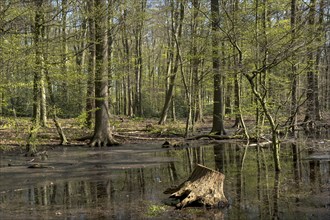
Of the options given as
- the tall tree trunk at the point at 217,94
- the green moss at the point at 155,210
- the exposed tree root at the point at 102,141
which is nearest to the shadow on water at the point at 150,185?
the green moss at the point at 155,210

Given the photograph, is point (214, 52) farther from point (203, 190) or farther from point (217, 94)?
point (203, 190)

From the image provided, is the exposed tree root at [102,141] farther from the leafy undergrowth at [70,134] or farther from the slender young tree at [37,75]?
the slender young tree at [37,75]

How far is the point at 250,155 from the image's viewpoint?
15477 mm

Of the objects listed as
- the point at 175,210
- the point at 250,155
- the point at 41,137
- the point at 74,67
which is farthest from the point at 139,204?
the point at 41,137

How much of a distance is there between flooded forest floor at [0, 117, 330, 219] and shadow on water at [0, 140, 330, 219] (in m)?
0.02

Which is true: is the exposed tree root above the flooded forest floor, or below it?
above

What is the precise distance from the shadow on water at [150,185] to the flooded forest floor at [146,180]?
0.8 inches

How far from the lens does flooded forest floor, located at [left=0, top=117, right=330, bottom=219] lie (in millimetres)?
7324

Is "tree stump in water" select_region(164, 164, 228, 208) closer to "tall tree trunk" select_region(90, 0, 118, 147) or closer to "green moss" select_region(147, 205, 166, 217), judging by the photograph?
"green moss" select_region(147, 205, 166, 217)

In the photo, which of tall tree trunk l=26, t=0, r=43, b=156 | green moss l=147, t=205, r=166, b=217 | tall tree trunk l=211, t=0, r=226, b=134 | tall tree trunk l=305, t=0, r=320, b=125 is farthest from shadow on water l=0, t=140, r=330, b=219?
tall tree trunk l=211, t=0, r=226, b=134

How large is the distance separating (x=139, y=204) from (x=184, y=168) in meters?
4.69

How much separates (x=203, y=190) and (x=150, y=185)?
2.30 meters

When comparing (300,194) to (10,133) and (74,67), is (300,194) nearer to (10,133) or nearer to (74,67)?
(74,67)

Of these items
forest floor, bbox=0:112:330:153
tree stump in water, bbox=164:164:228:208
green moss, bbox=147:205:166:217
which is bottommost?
green moss, bbox=147:205:166:217
